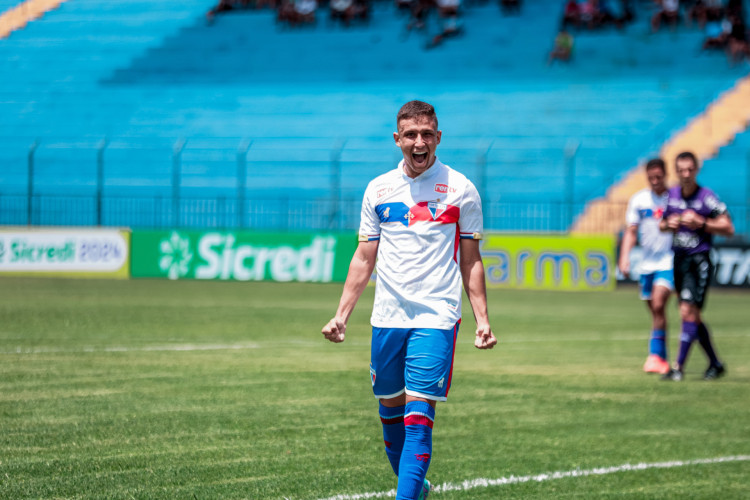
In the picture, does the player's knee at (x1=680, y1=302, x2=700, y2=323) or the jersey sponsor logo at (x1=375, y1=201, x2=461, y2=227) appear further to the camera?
the player's knee at (x1=680, y1=302, x2=700, y2=323)

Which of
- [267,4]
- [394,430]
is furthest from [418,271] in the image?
[267,4]

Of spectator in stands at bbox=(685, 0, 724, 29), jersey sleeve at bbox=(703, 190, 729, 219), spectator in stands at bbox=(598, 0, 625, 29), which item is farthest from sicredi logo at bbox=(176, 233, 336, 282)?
jersey sleeve at bbox=(703, 190, 729, 219)

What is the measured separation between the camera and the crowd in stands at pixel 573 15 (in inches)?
1314

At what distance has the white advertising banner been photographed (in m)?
27.8

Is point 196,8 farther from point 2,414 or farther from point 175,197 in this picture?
point 2,414

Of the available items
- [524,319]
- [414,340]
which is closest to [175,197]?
[524,319]

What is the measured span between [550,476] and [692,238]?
5.39 meters

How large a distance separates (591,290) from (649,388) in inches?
569

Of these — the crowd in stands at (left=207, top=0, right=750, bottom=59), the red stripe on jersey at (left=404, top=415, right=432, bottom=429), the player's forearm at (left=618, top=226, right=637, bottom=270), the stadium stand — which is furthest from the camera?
the crowd in stands at (left=207, top=0, right=750, bottom=59)

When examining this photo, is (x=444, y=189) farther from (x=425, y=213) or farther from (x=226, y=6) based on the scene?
(x=226, y=6)

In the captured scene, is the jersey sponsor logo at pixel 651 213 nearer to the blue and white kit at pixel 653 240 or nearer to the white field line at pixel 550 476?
the blue and white kit at pixel 653 240

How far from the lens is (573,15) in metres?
35.4

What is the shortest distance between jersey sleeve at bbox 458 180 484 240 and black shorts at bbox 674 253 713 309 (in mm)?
6162

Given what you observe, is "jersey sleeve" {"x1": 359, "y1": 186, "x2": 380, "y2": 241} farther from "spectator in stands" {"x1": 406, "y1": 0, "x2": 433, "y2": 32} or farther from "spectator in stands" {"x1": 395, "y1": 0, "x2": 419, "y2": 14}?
"spectator in stands" {"x1": 395, "y1": 0, "x2": 419, "y2": 14}
